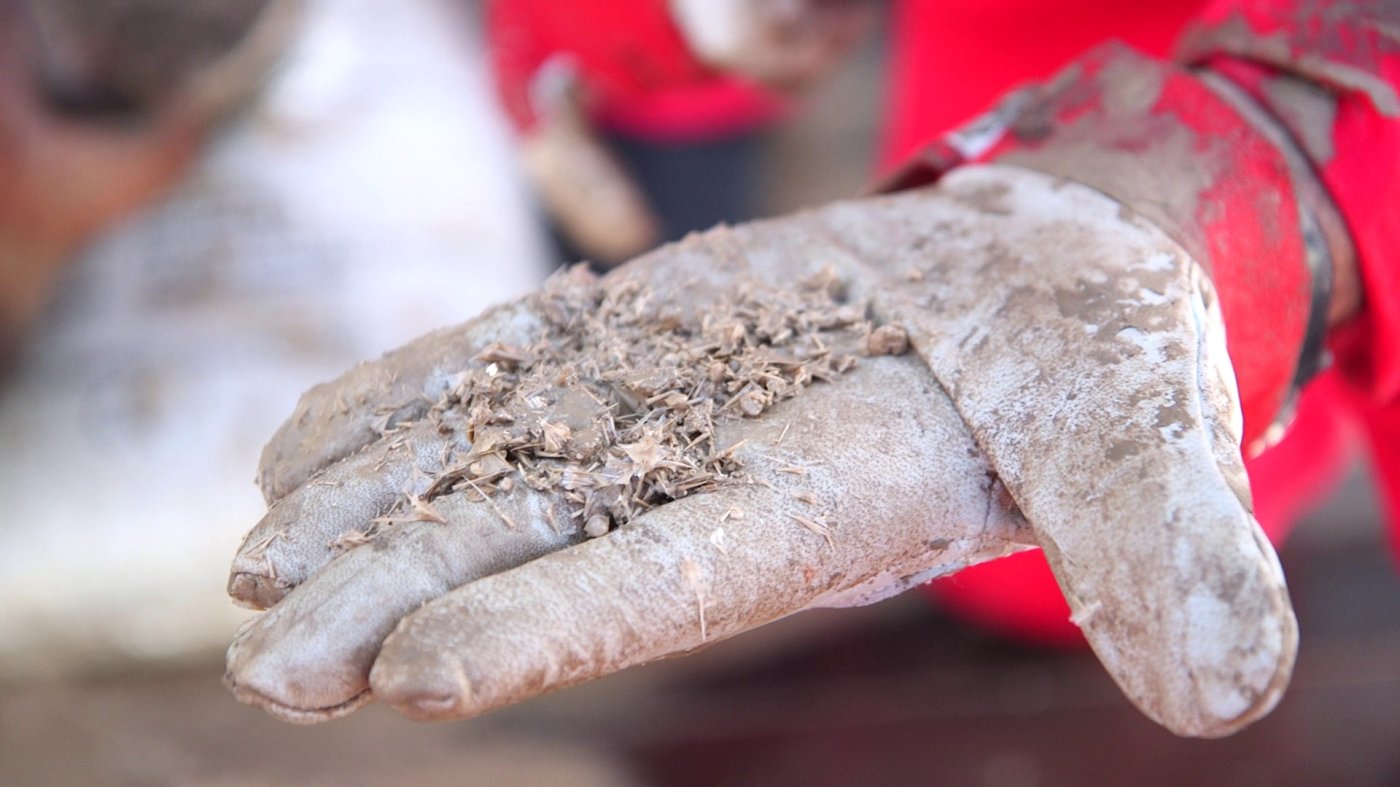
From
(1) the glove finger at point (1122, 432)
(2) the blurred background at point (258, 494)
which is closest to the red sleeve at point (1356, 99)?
(1) the glove finger at point (1122, 432)

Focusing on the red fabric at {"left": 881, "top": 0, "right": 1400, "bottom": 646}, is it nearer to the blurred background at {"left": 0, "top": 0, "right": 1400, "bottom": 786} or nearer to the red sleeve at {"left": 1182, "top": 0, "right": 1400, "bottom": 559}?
the red sleeve at {"left": 1182, "top": 0, "right": 1400, "bottom": 559}

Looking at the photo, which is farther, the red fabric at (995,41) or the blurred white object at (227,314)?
the blurred white object at (227,314)

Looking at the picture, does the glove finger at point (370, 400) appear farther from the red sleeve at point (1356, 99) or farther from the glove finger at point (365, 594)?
the red sleeve at point (1356, 99)

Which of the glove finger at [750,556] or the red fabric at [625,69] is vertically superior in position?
the red fabric at [625,69]

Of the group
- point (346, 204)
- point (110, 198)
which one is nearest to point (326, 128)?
point (346, 204)

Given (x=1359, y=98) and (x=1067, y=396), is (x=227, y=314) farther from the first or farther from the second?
(x=1359, y=98)

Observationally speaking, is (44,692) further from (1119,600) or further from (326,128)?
(1119,600)

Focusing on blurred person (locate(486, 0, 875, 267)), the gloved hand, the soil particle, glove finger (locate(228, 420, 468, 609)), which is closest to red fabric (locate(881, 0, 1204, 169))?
blurred person (locate(486, 0, 875, 267))
